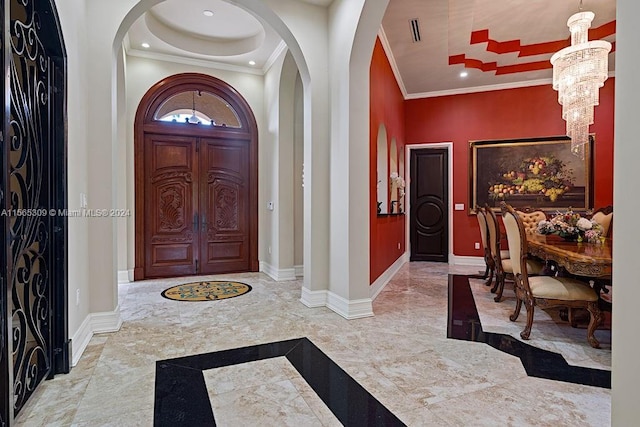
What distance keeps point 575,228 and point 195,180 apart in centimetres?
487

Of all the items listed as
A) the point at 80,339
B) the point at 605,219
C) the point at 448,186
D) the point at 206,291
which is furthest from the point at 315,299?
the point at 448,186

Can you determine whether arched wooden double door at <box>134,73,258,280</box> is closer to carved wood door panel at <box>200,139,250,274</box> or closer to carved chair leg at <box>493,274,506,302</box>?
carved wood door panel at <box>200,139,250,274</box>

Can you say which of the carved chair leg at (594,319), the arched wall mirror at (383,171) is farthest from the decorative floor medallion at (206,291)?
the carved chair leg at (594,319)

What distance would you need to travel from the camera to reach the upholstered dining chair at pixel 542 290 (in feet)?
8.47

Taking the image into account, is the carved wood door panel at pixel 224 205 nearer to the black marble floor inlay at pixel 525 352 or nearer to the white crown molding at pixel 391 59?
the white crown molding at pixel 391 59

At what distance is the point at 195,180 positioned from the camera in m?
5.32

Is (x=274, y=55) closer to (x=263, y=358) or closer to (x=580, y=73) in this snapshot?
(x=580, y=73)

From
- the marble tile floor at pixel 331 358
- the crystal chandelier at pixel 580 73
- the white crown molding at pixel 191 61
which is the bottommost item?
the marble tile floor at pixel 331 358

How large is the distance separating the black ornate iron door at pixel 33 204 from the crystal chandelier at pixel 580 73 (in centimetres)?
456

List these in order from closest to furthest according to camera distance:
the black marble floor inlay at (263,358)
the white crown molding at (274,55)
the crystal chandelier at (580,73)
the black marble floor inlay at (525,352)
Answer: the black marble floor inlay at (263,358) < the black marble floor inlay at (525,352) < the crystal chandelier at (580,73) < the white crown molding at (274,55)

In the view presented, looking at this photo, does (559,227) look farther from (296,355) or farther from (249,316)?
(249,316)

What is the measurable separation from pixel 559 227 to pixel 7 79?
4.34 metres

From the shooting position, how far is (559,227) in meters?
3.51

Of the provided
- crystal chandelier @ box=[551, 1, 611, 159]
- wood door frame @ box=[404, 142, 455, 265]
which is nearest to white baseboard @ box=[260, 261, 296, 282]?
wood door frame @ box=[404, 142, 455, 265]
